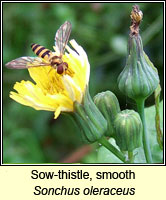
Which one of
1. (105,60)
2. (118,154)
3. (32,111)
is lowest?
(118,154)

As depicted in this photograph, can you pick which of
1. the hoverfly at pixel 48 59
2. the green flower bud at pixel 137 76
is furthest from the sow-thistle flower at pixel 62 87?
the green flower bud at pixel 137 76

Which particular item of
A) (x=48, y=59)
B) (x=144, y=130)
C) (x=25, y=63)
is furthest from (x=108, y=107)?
(x=25, y=63)

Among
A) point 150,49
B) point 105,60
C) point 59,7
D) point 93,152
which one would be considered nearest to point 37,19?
point 59,7

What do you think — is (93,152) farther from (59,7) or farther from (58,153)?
(59,7)

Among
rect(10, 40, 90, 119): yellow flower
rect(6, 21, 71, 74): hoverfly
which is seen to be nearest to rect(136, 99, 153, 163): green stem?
rect(10, 40, 90, 119): yellow flower

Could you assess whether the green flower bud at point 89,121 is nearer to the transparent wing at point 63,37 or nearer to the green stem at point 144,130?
the green stem at point 144,130

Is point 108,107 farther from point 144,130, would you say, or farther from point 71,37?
point 71,37
